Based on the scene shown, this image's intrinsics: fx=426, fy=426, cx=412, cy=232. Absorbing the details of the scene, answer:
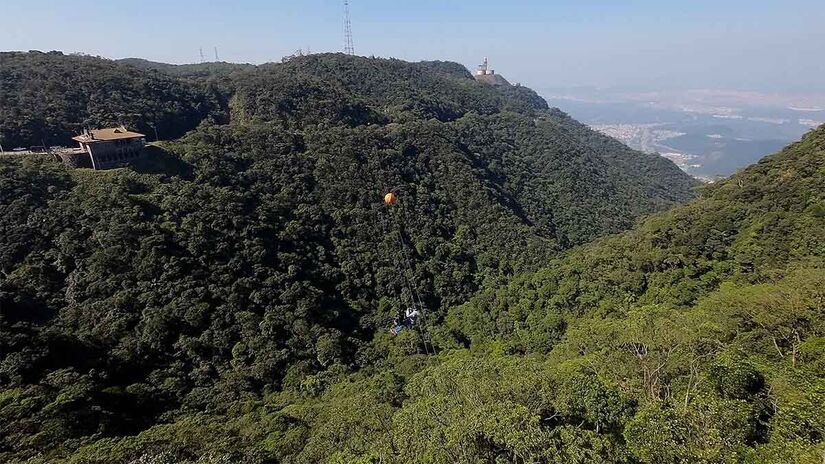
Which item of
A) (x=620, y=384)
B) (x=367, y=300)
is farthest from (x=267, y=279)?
(x=620, y=384)

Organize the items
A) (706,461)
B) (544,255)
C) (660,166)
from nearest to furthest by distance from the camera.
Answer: (706,461) → (544,255) → (660,166)

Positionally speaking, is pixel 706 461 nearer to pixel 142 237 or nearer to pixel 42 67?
pixel 142 237

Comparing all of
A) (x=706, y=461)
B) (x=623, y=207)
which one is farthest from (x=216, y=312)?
(x=623, y=207)

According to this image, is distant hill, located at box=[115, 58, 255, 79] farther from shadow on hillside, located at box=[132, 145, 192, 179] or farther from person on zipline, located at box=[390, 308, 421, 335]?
person on zipline, located at box=[390, 308, 421, 335]

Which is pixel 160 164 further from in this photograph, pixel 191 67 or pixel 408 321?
pixel 191 67

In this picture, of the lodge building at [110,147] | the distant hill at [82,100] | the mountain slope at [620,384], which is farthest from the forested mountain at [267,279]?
the lodge building at [110,147]

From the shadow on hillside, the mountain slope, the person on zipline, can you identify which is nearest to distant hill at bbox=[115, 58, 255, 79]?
the shadow on hillside
